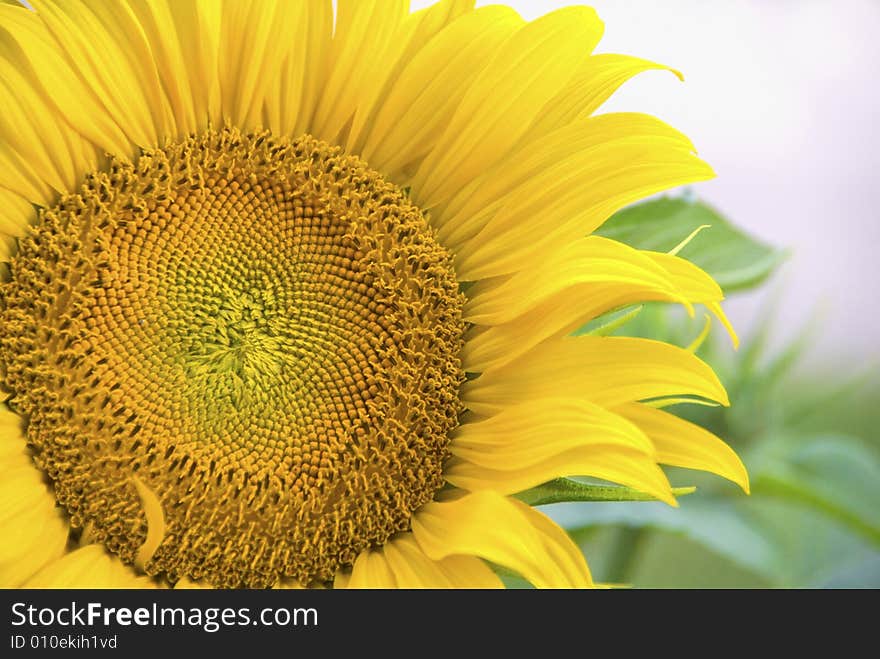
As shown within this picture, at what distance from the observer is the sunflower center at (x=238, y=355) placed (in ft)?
2.39

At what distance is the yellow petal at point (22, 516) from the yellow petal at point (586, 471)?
29 cm

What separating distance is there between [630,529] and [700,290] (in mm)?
529

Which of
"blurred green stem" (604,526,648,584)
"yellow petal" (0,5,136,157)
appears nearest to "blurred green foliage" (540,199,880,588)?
"blurred green stem" (604,526,648,584)

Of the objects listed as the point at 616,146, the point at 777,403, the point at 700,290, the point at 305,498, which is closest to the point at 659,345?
the point at 700,290

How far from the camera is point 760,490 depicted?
3.85ft

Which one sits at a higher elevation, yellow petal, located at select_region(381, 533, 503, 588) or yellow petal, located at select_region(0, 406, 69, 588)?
yellow petal, located at select_region(0, 406, 69, 588)

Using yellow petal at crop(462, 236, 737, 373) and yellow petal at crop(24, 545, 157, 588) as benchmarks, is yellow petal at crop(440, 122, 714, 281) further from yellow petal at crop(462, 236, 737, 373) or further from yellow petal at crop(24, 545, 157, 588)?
yellow petal at crop(24, 545, 157, 588)

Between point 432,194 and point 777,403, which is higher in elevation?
point 432,194

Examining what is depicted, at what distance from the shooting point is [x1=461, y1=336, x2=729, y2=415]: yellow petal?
0.69 m

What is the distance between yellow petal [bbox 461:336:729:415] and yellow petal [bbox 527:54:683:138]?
0.17 metres

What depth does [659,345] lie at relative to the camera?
27.9 inches

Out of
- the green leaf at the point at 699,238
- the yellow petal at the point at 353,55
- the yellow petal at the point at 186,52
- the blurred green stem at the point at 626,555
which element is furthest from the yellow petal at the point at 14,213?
the blurred green stem at the point at 626,555
